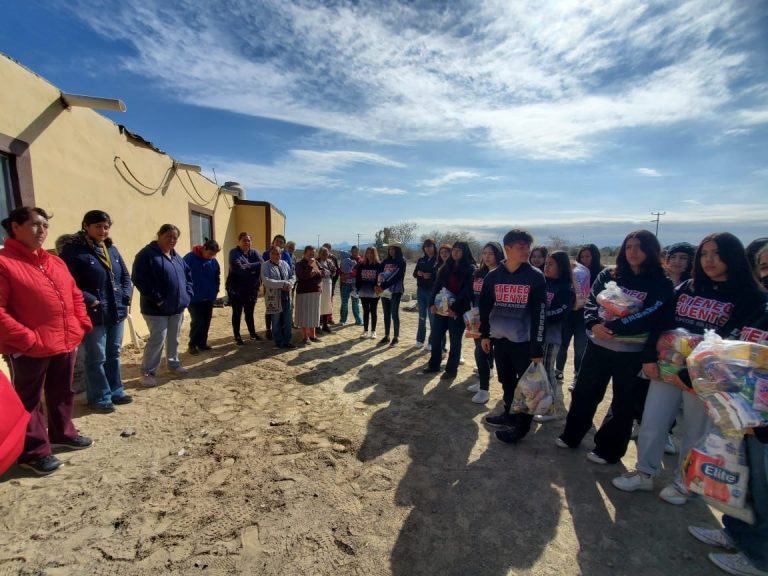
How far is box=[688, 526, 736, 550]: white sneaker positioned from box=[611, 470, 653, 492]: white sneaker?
15.9 inches

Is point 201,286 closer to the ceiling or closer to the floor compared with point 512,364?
closer to the ceiling

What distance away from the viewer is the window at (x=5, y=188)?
3844mm

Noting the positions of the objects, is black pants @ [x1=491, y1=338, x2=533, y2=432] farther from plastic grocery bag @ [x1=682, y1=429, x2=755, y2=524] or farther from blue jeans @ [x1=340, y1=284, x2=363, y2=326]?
blue jeans @ [x1=340, y1=284, x2=363, y2=326]

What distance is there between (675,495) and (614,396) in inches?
29.4

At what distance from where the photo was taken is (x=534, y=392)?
3.10m

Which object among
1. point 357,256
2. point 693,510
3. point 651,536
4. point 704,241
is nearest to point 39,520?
point 651,536

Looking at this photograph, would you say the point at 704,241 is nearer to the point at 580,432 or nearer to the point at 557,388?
the point at 580,432

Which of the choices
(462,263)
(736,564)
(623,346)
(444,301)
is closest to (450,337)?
(444,301)

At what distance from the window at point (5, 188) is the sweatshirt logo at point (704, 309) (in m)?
6.48

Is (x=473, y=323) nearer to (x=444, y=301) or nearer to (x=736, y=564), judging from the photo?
(x=444, y=301)

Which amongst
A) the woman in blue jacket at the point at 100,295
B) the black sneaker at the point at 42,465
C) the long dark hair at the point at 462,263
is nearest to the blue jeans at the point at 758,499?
the long dark hair at the point at 462,263

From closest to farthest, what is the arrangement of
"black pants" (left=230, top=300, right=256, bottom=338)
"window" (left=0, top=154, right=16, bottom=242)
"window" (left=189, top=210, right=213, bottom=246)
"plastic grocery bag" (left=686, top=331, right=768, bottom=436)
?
"plastic grocery bag" (left=686, top=331, right=768, bottom=436)
"window" (left=0, top=154, right=16, bottom=242)
"black pants" (left=230, top=300, right=256, bottom=338)
"window" (left=189, top=210, right=213, bottom=246)

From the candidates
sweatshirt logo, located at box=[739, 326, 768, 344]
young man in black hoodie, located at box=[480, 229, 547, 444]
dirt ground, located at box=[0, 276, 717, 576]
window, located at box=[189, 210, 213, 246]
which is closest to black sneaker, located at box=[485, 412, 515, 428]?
young man in black hoodie, located at box=[480, 229, 547, 444]

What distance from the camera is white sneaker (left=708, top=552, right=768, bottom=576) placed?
1.98m
